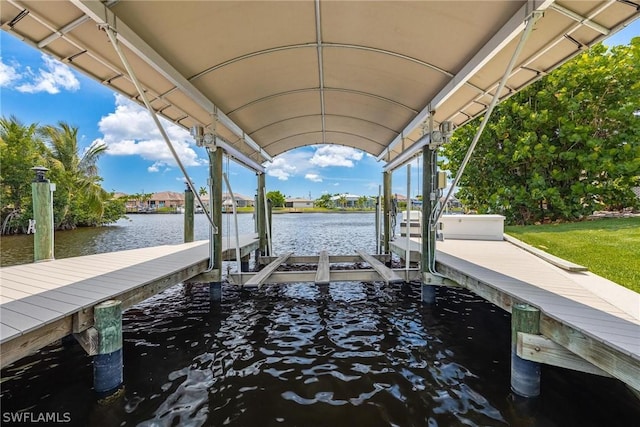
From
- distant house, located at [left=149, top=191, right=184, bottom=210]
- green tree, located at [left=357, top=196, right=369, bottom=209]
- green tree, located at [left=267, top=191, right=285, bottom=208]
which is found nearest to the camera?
green tree, located at [left=357, top=196, right=369, bottom=209]

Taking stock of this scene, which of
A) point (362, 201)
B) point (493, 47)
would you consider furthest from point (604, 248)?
point (362, 201)

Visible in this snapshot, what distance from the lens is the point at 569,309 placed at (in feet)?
9.60

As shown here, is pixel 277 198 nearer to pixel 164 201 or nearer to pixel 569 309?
pixel 164 201

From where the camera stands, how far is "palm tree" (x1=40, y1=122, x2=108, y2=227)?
20230 millimetres

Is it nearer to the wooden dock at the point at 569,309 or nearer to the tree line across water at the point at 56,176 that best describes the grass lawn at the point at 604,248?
the wooden dock at the point at 569,309

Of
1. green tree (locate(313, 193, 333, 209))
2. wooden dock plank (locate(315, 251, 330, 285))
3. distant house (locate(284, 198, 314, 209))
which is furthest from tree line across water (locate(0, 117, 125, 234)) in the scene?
distant house (locate(284, 198, 314, 209))

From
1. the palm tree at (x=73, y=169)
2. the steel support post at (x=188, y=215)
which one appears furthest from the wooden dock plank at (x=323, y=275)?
the palm tree at (x=73, y=169)

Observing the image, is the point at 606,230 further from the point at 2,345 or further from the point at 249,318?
the point at 2,345

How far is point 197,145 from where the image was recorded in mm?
5000

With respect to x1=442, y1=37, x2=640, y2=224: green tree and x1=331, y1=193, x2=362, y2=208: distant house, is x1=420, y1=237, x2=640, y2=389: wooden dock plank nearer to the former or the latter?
x1=442, y1=37, x2=640, y2=224: green tree

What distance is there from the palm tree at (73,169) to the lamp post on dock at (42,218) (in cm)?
1845

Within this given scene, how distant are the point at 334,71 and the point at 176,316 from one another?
4.56 m

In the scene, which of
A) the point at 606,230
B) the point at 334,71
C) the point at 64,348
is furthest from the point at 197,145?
Result: the point at 606,230

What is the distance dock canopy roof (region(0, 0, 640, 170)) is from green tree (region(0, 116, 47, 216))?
57.0ft
